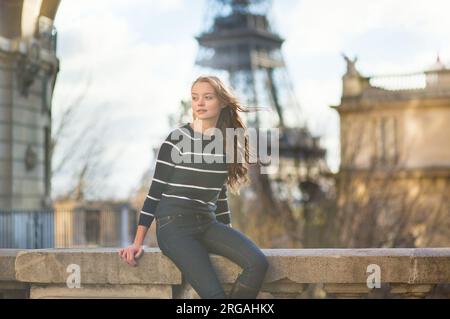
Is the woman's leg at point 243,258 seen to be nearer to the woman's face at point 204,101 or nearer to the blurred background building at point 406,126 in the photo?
the woman's face at point 204,101

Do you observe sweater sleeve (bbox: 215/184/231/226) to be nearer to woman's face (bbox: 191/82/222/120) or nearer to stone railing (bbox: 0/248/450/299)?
stone railing (bbox: 0/248/450/299)

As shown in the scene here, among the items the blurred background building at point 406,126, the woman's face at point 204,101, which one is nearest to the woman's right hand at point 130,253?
the woman's face at point 204,101

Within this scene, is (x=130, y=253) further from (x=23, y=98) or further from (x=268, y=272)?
(x=23, y=98)

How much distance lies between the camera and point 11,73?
1962 cm

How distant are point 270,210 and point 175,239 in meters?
16.4

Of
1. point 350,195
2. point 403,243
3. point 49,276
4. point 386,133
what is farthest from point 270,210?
point 49,276

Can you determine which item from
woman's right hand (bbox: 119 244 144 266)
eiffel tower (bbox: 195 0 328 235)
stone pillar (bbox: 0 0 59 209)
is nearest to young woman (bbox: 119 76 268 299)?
woman's right hand (bbox: 119 244 144 266)

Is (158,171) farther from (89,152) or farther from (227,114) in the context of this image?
(89,152)

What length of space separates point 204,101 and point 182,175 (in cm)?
55

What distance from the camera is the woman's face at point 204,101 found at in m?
6.09

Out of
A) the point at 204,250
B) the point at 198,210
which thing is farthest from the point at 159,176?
the point at 204,250

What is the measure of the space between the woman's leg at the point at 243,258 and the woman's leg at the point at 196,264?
107mm

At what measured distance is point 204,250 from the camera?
597 centimetres

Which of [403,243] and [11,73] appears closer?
[403,243]
